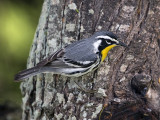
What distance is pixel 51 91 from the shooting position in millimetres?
3508

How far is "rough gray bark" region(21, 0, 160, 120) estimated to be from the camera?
3.32 meters

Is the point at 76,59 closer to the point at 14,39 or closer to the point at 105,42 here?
the point at 105,42

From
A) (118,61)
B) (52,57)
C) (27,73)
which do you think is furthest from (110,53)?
(27,73)

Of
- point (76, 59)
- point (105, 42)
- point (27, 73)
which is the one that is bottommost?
point (27, 73)

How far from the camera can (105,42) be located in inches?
133

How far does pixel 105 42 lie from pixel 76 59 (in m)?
0.40

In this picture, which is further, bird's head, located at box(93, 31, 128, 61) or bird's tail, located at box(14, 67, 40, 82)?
bird's tail, located at box(14, 67, 40, 82)

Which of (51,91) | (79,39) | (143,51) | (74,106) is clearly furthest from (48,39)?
(143,51)

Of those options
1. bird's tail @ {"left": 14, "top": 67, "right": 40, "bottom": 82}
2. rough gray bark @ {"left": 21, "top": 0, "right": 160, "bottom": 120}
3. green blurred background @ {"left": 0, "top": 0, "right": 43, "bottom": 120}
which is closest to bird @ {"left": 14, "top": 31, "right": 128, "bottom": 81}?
bird's tail @ {"left": 14, "top": 67, "right": 40, "bottom": 82}

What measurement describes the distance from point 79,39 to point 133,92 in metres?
0.89

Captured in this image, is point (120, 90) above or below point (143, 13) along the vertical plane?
below

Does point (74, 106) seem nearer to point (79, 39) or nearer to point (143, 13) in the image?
point (79, 39)

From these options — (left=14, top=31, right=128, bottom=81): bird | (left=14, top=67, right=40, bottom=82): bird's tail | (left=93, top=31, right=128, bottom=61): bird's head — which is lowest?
(left=14, top=67, right=40, bottom=82): bird's tail

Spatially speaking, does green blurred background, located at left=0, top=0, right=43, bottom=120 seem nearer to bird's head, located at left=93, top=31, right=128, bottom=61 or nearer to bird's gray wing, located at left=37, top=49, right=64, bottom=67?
bird's gray wing, located at left=37, top=49, right=64, bottom=67
